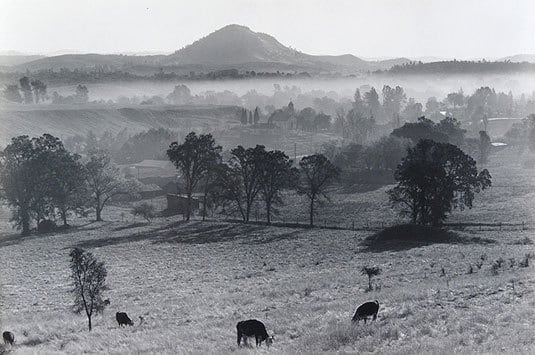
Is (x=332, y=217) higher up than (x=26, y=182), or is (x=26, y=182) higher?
(x=26, y=182)

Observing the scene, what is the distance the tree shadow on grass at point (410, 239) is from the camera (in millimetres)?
48594

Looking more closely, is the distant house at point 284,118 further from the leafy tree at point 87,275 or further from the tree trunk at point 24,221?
the leafy tree at point 87,275

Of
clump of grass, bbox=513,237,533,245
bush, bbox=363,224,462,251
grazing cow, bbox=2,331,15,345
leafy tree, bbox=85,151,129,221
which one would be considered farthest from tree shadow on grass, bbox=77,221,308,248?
grazing cow, bbox=2,331,15,345

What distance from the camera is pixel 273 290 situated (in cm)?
3198

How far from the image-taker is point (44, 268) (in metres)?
45.3

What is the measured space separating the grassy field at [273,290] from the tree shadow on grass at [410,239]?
82 centimetres

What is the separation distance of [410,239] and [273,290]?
2326cm

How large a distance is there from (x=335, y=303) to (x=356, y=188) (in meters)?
67.5

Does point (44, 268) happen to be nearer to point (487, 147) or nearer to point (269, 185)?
point (269, 185)

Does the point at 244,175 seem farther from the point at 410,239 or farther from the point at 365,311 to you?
the point at 365,311

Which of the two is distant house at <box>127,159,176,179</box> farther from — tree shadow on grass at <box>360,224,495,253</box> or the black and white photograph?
tree shadow on grass at <box>360,224,495,253</box>

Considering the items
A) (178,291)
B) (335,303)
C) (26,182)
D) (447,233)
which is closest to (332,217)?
(447,233)

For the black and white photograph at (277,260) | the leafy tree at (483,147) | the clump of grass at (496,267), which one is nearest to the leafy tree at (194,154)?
the black and white photograph at (277,260)

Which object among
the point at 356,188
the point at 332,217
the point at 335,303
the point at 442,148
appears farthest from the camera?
the point at 356,188
